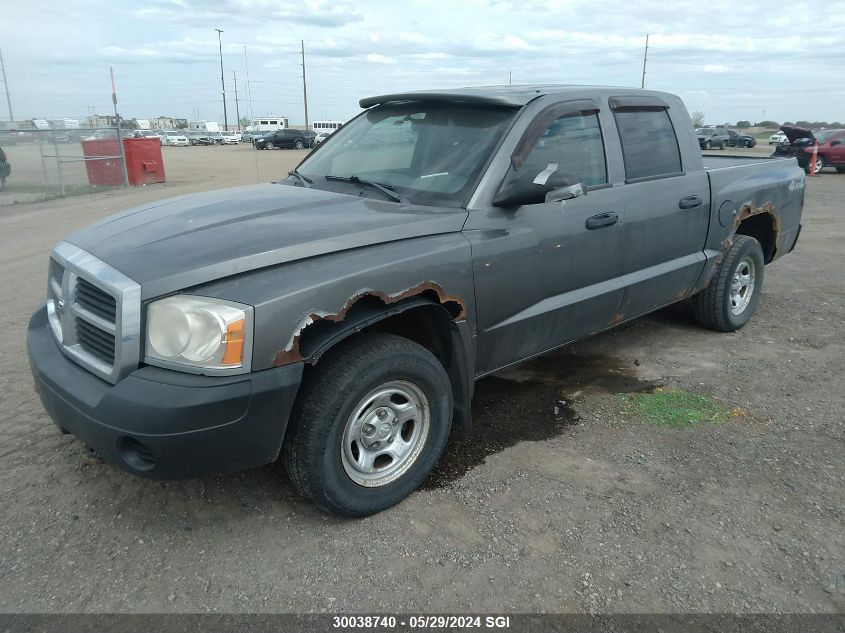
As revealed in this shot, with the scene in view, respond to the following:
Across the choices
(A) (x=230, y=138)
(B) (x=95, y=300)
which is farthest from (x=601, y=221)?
(A) (x=230, y=138)

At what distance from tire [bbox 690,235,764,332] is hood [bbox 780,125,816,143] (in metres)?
16.4

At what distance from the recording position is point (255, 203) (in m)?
3.37

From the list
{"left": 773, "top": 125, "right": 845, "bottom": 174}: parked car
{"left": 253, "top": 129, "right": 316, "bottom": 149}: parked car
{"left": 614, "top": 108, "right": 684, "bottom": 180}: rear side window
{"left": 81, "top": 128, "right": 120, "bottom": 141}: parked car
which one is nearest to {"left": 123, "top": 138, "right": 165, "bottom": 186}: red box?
{"left": 81, "top": 128, "right": 120, "bottom": 141}: parked car

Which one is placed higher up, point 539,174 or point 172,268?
point 539,174

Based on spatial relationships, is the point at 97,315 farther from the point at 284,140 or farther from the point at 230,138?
the point at 230,138

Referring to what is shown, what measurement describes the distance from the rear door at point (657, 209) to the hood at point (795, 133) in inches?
684

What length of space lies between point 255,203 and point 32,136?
49.8 ft

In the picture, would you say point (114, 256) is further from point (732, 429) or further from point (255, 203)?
point (732, 429)

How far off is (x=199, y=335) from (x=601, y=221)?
2409 mm

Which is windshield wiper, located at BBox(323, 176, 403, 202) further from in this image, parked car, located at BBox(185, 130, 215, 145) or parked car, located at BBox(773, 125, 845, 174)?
parked car, located at BBox(185, 130, 215, 145)

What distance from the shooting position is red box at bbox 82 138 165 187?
56.7 feet

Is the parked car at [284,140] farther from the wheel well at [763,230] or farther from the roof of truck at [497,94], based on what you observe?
the roof of truck at [497,94]

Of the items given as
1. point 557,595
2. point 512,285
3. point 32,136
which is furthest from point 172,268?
point 32,136

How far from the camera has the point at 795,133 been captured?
19891 mm
